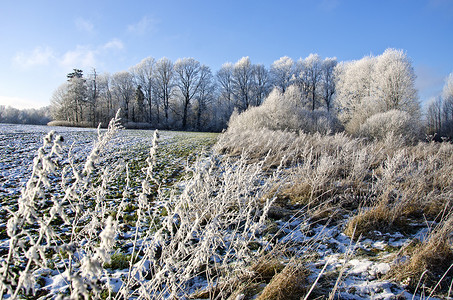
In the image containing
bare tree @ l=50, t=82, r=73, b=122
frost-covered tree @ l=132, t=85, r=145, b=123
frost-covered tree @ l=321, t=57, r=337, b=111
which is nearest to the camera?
bare tree @ l=50, t=82, r=73, b=122

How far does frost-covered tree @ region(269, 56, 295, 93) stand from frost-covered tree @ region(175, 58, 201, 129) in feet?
49.2

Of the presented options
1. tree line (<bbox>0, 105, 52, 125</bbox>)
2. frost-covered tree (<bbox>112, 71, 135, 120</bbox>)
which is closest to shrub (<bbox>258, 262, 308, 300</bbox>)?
frost-covered tree (<bbox>112, 71, 135, 120</bbox>)

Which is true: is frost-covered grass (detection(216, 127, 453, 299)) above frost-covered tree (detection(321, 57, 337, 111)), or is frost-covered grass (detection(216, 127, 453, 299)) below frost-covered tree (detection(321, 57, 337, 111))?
below

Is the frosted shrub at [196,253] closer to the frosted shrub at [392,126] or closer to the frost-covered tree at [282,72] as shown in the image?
the frosted shrub at [392,126]

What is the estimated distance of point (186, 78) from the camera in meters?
43.8

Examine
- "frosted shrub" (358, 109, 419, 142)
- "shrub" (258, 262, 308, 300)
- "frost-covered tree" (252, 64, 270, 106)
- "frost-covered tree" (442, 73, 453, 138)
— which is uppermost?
"frost-covered tree" (252, 64, 270, 106)

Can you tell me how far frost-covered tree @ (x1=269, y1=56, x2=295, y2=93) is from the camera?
1667 inches

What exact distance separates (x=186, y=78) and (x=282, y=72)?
741 inches

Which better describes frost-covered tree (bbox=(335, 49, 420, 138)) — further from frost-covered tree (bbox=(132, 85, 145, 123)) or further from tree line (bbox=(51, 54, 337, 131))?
frost-covered tree (bbox=(132, 85, 145, 123))

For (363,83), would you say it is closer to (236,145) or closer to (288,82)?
(288,82)

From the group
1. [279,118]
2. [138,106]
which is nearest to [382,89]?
[279,118]

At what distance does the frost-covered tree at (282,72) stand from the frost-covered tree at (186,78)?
590 inches

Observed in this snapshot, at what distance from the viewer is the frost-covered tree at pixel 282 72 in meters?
42.3

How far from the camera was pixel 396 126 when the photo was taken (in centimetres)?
1502
